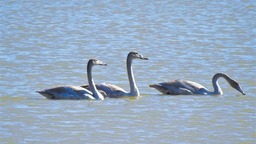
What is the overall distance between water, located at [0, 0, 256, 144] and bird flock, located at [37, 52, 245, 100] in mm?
173

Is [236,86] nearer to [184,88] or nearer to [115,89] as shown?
[184,88]

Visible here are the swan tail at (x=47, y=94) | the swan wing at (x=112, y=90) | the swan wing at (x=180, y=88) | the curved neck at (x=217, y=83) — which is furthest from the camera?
the curved neck at (x=217, y=83)

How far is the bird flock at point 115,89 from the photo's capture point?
2002 cm

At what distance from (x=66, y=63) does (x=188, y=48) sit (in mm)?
4388

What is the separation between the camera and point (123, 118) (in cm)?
1814

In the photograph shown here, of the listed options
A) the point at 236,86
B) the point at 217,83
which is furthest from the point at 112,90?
the point at 236,86

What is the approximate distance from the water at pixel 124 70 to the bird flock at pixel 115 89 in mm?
173

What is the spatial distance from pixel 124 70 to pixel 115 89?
12.0 ft

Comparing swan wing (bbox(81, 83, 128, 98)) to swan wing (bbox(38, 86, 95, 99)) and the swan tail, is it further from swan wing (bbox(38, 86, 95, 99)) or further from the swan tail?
the swan tail

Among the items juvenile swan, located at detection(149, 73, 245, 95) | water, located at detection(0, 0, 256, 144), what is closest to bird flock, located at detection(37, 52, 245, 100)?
juvenile swan, located at detection(149, 73, 245, 95)

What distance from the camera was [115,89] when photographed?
20609 millimetres

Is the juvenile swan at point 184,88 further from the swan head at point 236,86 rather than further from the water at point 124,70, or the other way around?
the water at point 124,70

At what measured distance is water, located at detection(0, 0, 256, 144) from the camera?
16.9 metres

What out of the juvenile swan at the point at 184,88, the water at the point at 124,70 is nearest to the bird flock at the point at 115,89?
the juvenile swan at the point at 184,88
